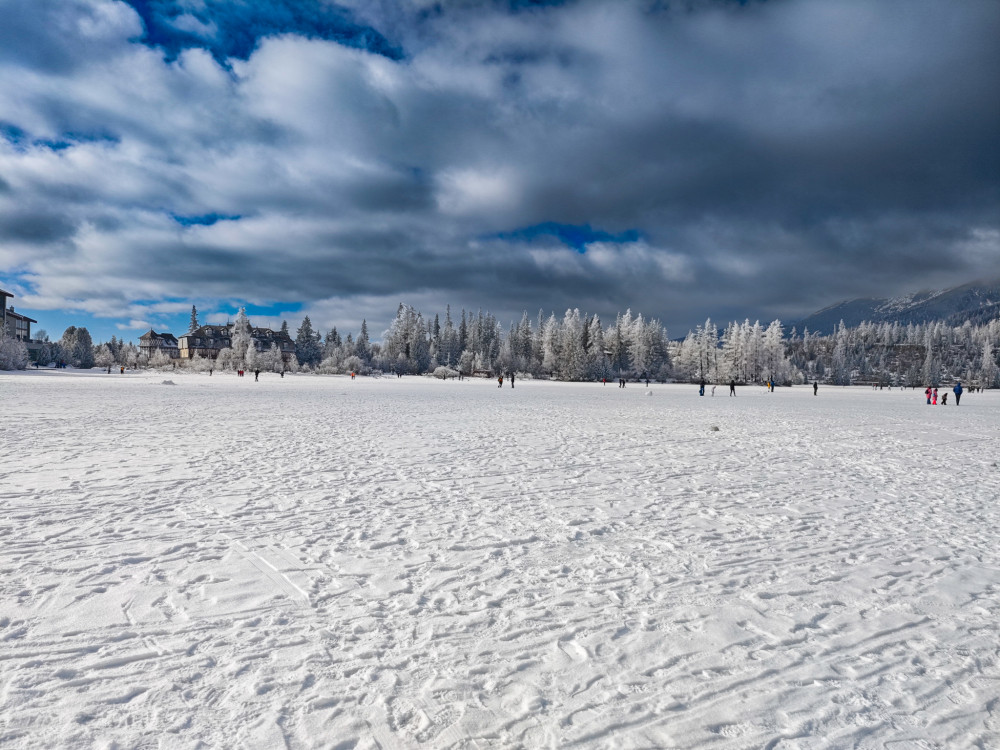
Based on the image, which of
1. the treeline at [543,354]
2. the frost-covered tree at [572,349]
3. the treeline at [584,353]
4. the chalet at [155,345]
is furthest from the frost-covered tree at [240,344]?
the frost-covered tree at [572,349]

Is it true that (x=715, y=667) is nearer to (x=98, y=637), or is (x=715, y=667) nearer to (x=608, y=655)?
(x=608, y=655)

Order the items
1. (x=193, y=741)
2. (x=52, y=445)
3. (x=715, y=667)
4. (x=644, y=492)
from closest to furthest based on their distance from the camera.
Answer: (x=193, y=741) < (x=715, y=667) < (x=644, y=492) < (x=52, y=445)

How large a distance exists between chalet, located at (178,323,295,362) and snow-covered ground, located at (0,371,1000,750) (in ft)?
427

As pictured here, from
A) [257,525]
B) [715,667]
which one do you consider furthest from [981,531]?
[257,525]

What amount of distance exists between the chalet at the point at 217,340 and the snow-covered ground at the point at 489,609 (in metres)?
130

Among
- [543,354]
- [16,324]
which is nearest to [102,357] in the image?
[16,324]

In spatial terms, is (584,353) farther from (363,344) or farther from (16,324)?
(16,324)

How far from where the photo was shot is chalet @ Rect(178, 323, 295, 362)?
130 m

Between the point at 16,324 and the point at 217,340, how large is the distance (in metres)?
42.1

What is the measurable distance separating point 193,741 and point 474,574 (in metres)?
2.81

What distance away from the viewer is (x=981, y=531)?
Result: 280 inches

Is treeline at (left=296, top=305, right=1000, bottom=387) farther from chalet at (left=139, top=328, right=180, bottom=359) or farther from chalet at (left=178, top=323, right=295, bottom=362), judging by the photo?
chalet at (left=139, top=328, right=180, bottom=359)

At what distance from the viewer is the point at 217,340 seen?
13700 centimetres

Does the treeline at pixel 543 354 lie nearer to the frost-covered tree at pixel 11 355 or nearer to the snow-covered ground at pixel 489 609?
the frost-covered tree at pixel 11 355
